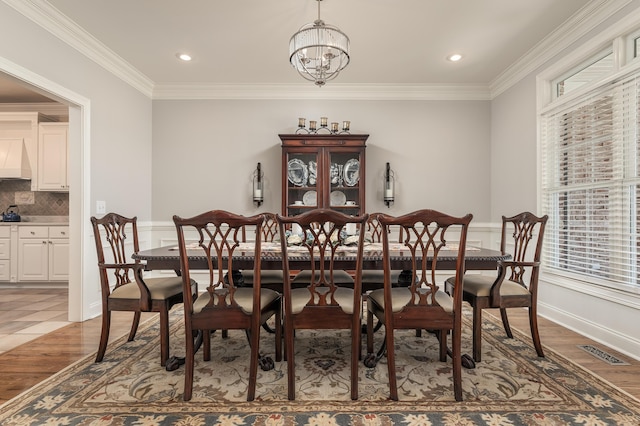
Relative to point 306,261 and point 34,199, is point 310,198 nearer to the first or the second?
point 306,261

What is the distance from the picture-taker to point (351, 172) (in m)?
4.13

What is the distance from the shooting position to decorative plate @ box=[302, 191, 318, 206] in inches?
162

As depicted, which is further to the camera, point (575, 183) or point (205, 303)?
point (575, 183)

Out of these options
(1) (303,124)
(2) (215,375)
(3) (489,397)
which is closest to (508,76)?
(1) (303,124)

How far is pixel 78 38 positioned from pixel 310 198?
2.73 metres

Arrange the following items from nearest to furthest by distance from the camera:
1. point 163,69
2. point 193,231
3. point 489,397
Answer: point 489,397
point 163,69
point 193,231

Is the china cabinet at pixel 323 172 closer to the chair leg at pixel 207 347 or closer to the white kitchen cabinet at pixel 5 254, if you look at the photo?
the chair leg at pixel 207 347

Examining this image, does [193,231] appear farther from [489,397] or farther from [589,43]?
[589,43]

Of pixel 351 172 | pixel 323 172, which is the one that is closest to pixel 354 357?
pixel 323 172

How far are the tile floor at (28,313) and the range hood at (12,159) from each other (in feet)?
5.01

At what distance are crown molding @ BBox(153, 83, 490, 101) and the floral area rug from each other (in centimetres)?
315

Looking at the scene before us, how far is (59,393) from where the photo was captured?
1804 mm

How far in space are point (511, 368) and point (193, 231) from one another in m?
3.74

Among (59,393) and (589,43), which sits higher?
(589,43)
